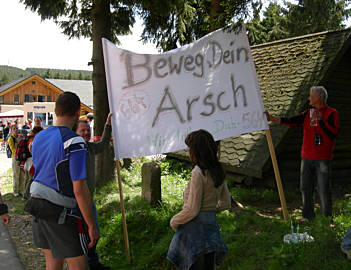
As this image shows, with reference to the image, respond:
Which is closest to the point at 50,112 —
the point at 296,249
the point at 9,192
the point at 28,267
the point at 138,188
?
the point at 9,192

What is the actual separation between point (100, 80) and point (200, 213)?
601cm

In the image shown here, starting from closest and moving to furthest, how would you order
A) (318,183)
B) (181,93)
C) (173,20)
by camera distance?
(318,183)
(181,93)
(173,20)

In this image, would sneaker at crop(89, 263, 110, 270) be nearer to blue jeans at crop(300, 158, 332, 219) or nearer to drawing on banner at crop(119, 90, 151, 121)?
drawing on banner at crop(119, 90, 151, 121)

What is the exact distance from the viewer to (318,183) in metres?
4.87

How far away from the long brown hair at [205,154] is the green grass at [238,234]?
1289 mm

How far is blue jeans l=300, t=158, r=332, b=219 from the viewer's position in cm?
480

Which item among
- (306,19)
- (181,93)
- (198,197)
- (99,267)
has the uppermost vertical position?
(306,19)

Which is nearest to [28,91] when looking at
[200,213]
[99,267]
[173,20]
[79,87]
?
[79,87]

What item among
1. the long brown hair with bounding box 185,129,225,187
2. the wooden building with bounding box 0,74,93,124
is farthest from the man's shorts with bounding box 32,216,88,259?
the wooden building with bounding box 0,74,93,124

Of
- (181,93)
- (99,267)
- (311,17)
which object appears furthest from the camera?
(311,17)

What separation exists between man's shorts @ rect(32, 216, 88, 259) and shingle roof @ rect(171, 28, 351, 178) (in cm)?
474

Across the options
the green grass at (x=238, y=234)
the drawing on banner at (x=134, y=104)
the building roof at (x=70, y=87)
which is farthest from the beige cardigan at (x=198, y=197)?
the building roof at (x=70, y=87)

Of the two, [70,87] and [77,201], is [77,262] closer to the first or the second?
[77,201]

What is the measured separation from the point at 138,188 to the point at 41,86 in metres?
49.2
